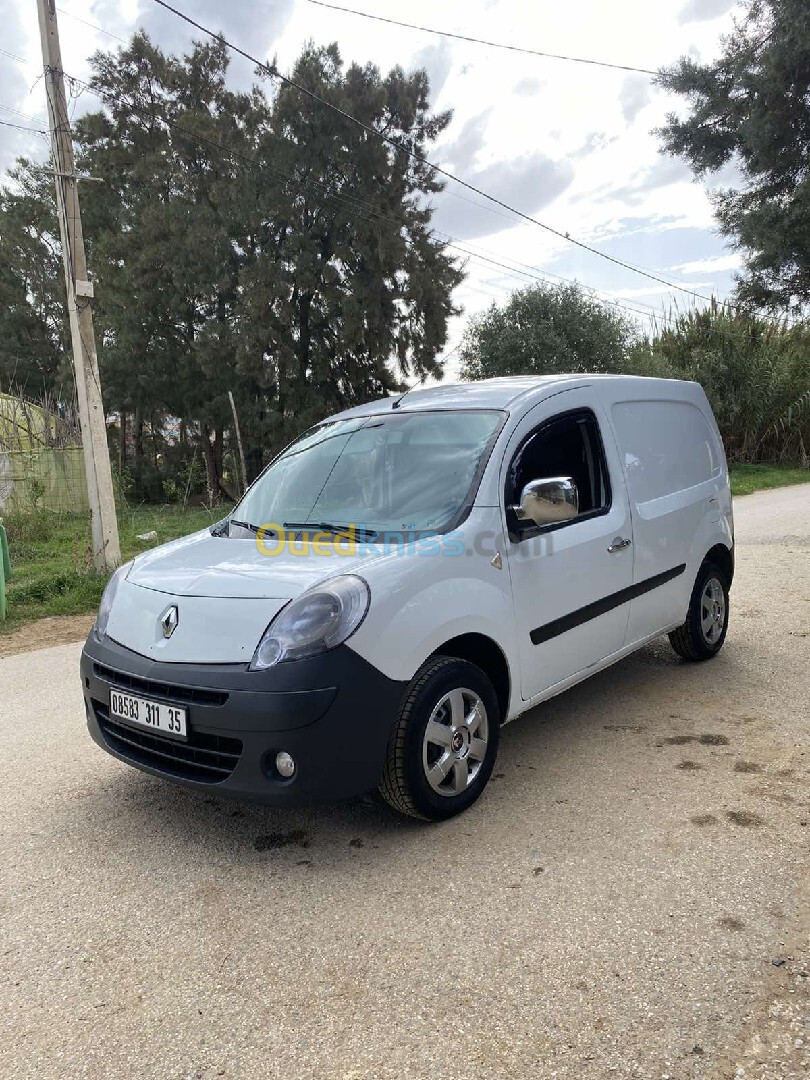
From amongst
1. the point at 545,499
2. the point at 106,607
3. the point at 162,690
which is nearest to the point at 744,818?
the point at 545,499

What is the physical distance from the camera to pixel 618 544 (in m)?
3.93

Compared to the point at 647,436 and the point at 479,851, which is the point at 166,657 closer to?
the point at 479,851

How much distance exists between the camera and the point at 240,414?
23562 mm

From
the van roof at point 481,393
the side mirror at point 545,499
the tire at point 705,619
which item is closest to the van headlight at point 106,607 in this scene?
the van roof at point 481,393

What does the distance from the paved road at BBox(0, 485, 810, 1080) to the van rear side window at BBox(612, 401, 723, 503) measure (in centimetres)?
137

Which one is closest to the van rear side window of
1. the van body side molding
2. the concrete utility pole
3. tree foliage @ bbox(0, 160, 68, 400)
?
the van body side molding

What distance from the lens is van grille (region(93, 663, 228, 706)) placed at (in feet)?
8.88

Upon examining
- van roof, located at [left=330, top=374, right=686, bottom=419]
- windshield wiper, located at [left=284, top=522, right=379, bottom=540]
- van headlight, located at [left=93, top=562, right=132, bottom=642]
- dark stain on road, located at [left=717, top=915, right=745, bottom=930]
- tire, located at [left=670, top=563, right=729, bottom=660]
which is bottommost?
dark stain on road, located at [left=717, top=915, right=745, bottom=930]

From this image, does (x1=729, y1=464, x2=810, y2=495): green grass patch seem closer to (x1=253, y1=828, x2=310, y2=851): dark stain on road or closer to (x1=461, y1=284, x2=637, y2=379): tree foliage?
(x1=461, y1=284, x2=637, y2=379): tree foliage

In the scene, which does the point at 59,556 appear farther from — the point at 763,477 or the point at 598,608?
the point at 763,477

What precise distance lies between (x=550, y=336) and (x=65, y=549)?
48.8ft

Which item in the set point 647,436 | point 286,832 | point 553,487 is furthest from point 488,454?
point 286,832

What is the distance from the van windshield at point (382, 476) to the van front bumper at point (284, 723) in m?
0.84

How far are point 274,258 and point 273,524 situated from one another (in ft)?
69.4
